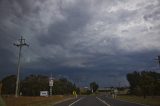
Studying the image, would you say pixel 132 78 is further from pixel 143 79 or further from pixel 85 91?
pixel 143 79

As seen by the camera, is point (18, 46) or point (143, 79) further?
point (143, 79)

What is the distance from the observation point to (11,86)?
124 m

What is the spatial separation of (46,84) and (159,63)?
6486cm

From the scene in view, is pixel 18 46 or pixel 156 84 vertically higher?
pixel 18 46

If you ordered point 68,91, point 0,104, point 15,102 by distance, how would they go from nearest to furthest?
point 0,104, point 15,102, point 68,91

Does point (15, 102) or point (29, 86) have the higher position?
point (29, 86)

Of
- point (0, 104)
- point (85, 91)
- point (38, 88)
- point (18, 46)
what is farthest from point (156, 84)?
point (85, 91)

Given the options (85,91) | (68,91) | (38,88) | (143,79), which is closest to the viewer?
(143,79)

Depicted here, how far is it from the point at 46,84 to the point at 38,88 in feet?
19.2

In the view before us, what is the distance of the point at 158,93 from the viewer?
10150 cm

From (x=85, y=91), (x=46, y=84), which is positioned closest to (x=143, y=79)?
(x=46, y=84)

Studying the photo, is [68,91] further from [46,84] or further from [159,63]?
[159,63]

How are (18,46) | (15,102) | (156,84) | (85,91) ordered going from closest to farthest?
(15,102) → (18,46) → (156,84) → (85,91)

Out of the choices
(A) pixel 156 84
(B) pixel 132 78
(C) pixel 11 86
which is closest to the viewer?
(A) pixel 156 84
